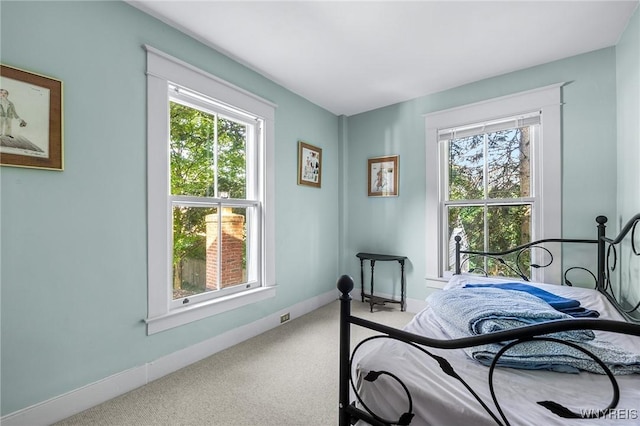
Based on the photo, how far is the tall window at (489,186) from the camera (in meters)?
2.65

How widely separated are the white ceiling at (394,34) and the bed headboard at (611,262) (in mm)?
1430

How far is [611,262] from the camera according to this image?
222 centimetres

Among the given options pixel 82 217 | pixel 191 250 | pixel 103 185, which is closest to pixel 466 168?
pixel 191 250

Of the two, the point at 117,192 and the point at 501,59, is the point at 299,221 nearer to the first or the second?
the point at 117,192

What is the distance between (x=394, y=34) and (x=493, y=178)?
1.71 meters

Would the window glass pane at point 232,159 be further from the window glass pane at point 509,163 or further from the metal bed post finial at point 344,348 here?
the window glass pane at point 509,163

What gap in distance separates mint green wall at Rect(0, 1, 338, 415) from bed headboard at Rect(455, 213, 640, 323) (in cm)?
280

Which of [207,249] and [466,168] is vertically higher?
[466,168]

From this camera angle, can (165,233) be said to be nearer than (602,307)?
No

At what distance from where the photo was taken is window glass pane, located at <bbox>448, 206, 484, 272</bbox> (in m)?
2.88

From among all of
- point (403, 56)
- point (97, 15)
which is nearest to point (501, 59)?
point (403, 56)

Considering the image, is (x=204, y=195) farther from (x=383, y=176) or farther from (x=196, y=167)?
(x=383, y=176)

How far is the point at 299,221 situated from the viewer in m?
3.20

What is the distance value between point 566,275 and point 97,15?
12.9 feet
